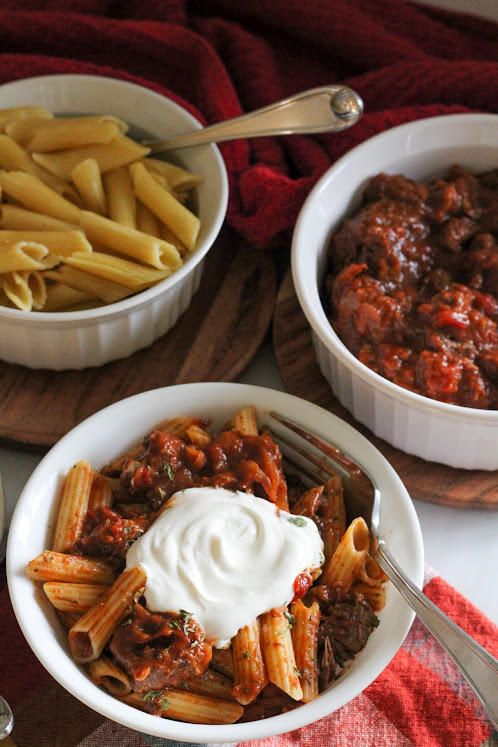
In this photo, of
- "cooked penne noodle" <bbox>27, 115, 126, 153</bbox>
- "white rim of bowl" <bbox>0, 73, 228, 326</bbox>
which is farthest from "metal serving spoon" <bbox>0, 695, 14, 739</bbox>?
"cooked penne noodle" <bbox>27, 115, 126, 153</bbox>

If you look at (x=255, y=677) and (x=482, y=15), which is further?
(x=482, y=15)

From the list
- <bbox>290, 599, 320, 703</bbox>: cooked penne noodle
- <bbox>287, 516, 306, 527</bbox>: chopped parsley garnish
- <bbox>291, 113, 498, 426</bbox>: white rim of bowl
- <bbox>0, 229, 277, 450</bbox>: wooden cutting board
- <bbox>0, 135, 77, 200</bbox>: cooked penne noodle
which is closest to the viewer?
<bbox>290, 599, 320, 703</bbox>: cooked penne noodle

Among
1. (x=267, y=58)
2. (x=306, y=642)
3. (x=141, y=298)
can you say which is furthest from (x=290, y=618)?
(x=267, y=58)

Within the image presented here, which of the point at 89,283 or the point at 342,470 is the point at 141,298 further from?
the point at 342,470

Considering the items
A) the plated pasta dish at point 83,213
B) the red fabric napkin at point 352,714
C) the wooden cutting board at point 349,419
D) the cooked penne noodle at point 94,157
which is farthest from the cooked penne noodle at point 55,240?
the red fabric napkin at point 352,714

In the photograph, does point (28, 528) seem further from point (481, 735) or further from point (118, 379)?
point (481, 735)

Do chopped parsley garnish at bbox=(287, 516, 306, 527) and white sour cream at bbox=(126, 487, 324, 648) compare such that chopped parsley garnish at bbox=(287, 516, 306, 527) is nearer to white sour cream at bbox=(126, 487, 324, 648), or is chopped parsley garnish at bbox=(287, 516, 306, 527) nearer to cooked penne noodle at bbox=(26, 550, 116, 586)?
white sour cream at bbox=(126, 487, 324, 648)

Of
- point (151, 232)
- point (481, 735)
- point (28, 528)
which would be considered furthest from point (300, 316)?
point (481, 735)
